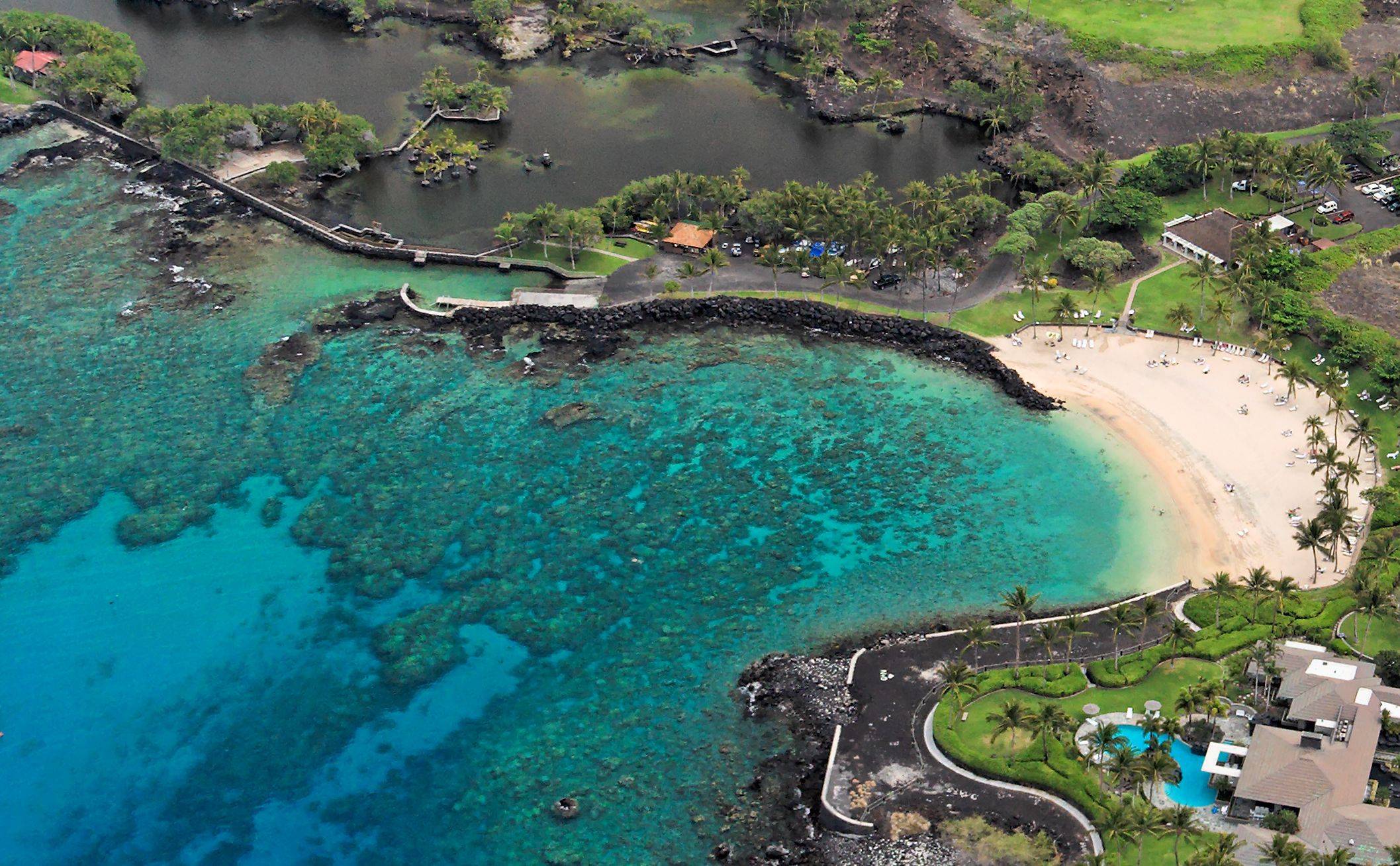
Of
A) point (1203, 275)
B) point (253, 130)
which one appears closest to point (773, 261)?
point (1203, 275)

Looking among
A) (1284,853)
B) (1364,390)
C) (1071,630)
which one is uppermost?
(1364,390)

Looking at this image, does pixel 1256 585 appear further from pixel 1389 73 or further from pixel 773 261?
pixel 1389 73

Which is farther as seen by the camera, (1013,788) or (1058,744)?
(1058,744)

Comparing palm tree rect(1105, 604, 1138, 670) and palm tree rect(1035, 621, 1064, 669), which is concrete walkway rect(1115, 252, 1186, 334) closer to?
palm tree rect(1105, 604, 1138, 670)

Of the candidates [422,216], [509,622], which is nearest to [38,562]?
[509,622]

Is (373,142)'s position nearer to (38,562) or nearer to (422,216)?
(422,216)

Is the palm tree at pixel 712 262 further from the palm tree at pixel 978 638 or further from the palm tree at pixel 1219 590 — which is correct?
the palm tree at pixel 1219 590

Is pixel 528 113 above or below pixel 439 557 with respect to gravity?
above
